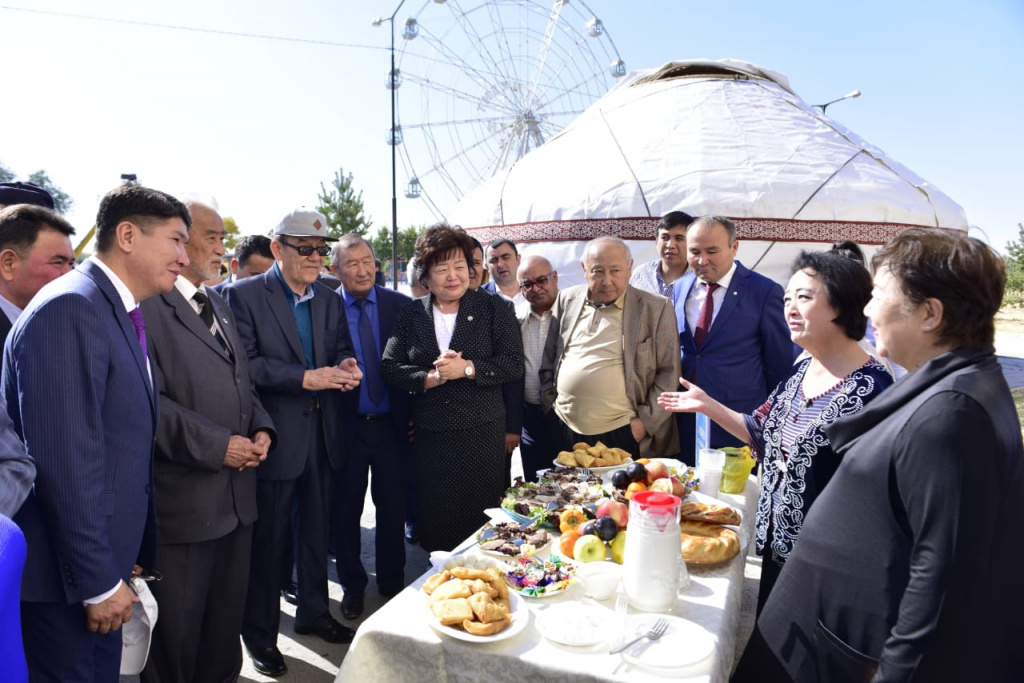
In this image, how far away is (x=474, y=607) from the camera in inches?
59.4

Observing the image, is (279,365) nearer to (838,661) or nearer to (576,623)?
(576,623)

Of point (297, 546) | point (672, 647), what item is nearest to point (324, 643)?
point (297, 546)

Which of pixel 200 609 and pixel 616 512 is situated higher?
pixel 616 512

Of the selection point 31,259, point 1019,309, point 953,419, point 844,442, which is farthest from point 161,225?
point 1019,309

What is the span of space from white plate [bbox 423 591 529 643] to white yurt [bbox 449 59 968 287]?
6.91 metres

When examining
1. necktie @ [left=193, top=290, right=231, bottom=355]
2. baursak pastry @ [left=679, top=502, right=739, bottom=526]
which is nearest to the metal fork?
baursak pastry @ [left=679, top=502, right=739, bottom=526]

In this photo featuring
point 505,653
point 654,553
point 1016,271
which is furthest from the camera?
point 1016,271

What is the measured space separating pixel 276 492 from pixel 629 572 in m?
1.94

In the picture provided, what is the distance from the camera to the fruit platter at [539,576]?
170cm

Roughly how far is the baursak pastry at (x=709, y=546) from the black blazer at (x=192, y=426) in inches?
66.8

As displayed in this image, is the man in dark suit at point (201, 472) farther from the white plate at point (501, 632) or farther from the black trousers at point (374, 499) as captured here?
the white plate at point (501, 632)

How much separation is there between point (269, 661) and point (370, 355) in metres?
1.61

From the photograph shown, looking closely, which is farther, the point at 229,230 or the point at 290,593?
the point at 229,230

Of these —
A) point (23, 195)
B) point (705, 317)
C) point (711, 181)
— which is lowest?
point (705, 317)
